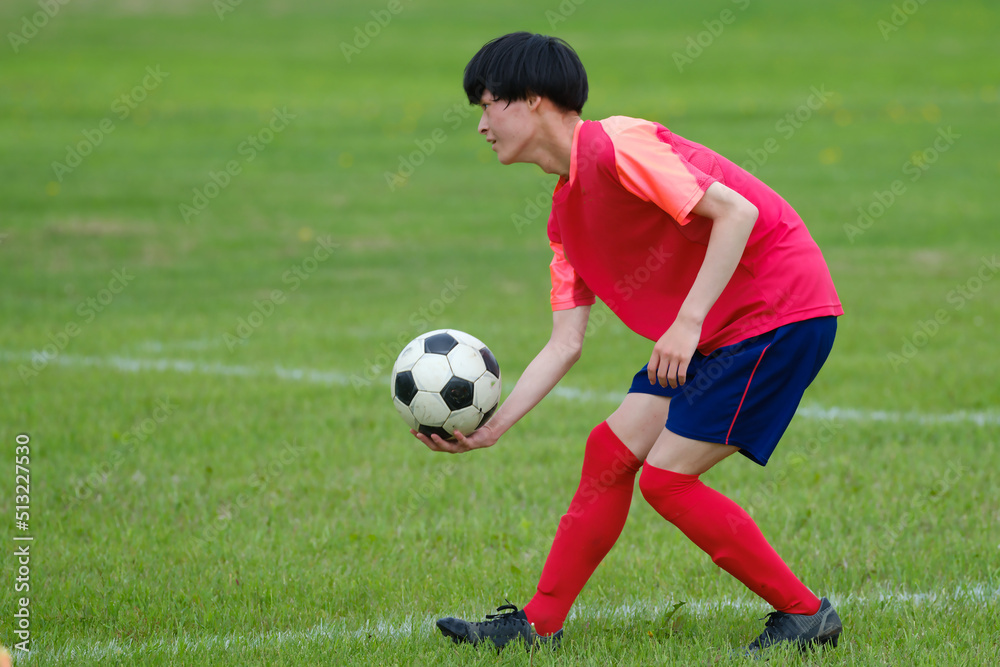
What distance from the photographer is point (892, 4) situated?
37000 mm

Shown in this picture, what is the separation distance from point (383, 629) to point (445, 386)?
0.82m

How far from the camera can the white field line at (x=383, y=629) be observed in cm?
323

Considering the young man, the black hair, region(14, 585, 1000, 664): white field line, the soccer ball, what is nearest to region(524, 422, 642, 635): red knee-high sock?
the young man

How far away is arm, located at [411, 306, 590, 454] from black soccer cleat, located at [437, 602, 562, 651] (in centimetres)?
54

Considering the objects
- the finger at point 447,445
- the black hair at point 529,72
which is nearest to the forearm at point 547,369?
the finger at point 447,445

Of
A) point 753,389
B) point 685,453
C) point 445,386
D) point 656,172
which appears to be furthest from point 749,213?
point 445,386

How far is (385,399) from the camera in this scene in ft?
20.6

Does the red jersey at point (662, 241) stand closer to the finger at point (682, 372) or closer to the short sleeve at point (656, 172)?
the short sleeve at point (656, 172)

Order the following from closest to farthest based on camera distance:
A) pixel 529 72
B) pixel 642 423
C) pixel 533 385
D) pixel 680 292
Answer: pixel 529 72
pixel 680 292
pixel 642 423
pixel 533 385

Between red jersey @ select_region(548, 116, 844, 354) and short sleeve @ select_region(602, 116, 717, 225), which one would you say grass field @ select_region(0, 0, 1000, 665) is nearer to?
red jersey @ select_region(548, 116, 844, 354)

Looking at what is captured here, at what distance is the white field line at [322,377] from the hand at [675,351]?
3158mm

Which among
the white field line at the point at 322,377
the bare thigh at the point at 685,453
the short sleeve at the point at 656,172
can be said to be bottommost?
the white field line at the point at 322,377

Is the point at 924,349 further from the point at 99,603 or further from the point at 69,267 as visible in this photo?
the point at 69,267

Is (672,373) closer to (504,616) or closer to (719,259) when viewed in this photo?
(719,259)
